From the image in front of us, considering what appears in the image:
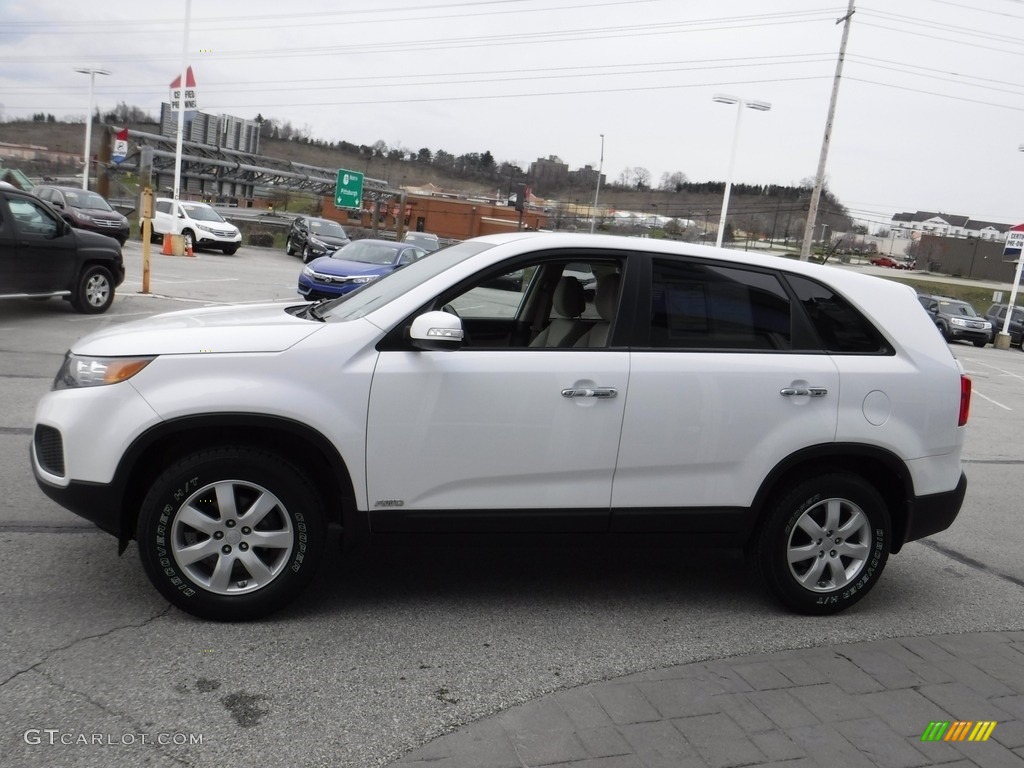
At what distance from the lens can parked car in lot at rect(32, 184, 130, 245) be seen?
81.9ft

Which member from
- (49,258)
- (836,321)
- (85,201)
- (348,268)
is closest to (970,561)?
(836,321)

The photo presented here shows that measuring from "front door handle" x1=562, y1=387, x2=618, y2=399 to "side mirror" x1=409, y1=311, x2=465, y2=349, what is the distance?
1.82ft

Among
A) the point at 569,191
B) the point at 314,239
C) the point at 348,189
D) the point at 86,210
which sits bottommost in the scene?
the point at 314,239

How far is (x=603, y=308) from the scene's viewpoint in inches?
174

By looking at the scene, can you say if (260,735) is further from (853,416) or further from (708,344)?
(853,416)

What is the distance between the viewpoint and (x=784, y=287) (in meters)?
4.50

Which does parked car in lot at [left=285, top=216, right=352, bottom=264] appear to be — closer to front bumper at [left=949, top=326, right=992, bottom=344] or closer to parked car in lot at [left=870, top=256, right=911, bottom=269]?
front bumper at [left=949, top=326, right=992, bottom=344]

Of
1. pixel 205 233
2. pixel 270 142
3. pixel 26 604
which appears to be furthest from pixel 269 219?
pixel 270 142

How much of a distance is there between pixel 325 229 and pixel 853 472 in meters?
31.2

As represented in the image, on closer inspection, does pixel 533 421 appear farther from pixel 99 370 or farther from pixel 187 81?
pixel 187 81

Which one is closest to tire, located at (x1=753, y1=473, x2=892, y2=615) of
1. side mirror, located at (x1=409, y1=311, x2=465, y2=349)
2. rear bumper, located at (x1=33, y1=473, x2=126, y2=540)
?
side mirror, located at (x1=409, y1=311, x2=465, y2=349)

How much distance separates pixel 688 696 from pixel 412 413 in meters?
1.61

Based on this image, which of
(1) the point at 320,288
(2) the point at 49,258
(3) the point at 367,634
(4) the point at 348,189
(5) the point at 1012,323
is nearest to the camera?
(3) the point at 367,634

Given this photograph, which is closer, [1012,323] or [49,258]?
[49,258]
